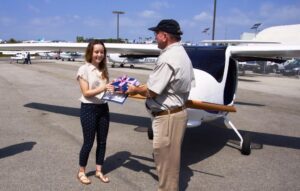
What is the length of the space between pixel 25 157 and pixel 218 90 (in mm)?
3298

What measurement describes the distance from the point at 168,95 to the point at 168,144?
494 mm

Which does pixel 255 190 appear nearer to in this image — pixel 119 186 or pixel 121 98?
pixel 119 186

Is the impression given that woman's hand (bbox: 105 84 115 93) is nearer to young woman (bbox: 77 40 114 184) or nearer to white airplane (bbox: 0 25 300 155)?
young woman (bbox: 77 40 114 184)

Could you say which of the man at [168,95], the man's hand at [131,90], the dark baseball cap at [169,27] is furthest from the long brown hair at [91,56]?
the dark baseball cap at [169,27]

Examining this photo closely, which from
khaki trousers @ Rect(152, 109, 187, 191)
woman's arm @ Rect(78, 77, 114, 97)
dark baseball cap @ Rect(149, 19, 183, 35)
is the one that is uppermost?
dark baseball cap @ Rect(149, 19, 183, 35)

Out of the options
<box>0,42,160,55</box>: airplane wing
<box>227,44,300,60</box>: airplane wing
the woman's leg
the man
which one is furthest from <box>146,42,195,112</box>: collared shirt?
<box>0,42,160,55</box>: airplane wing

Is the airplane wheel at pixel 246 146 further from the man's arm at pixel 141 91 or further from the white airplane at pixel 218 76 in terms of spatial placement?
the man's arm at pixel 141 91

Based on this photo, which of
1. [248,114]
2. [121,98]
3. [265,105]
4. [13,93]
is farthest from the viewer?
[13,93]

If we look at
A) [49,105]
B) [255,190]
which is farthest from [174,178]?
[49,105]

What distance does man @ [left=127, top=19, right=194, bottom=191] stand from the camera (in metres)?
3.33

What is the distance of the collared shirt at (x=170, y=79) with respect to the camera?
10.9ft

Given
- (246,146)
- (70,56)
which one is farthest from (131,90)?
(70,56)

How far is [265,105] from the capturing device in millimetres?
12539

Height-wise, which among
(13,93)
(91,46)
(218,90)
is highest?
(91,46)
